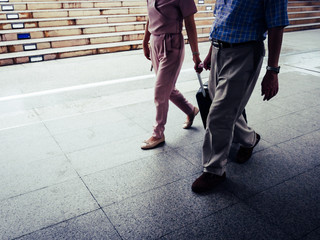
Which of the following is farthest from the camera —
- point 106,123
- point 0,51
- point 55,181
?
point 0,51

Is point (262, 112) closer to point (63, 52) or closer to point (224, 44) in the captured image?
point (224, 44)

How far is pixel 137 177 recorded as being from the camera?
2.49 metres

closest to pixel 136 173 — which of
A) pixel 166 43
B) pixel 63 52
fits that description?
pixel 166 43

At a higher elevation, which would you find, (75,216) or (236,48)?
(236,48)

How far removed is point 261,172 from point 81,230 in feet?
4.89

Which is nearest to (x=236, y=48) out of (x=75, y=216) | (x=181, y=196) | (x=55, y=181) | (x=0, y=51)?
(x=181, y=196)

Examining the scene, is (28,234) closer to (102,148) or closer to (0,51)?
(102,148)

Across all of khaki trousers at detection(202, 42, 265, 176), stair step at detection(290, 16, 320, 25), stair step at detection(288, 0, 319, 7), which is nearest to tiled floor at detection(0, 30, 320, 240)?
khaki trousers at detection(202, 42, 265, 176)

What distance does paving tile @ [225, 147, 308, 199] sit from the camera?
7.66 ft

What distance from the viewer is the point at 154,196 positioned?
2242 mm

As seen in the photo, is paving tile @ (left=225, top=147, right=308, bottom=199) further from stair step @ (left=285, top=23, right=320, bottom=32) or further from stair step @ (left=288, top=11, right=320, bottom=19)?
stair step @ (left=288, top=11, right=320, bottom=19)

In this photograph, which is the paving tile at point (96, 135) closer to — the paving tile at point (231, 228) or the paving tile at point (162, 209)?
the paving tile at point (162, 209)

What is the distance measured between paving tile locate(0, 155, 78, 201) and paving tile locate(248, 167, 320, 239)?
1492 millimetres

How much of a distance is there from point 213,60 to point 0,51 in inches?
228
